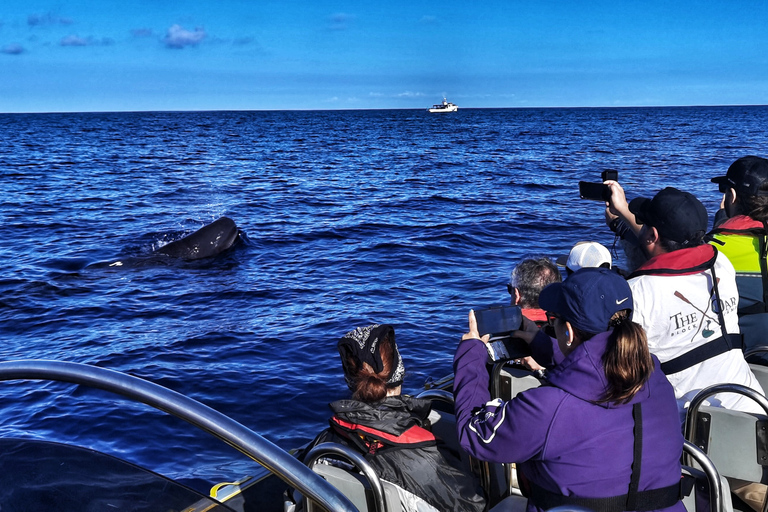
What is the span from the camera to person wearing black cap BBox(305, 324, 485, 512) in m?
3.00

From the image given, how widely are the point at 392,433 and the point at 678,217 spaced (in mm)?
2003

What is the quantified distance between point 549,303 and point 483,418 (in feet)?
1.69

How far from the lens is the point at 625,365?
2447 millimetres

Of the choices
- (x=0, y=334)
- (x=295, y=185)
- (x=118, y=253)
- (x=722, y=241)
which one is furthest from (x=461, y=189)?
(x=722, y=241)

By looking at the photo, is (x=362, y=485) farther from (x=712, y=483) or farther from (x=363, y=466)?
(x=712, y=483)

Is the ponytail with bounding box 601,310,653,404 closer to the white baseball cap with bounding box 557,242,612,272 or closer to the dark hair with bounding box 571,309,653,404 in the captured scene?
the dark hair with bounding box 571,309,653,404

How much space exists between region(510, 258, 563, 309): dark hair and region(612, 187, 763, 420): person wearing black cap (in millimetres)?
468

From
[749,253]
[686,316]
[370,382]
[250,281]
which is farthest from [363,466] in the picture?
[250,281]

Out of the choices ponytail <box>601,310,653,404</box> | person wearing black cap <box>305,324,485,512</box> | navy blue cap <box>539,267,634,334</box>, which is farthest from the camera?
person wearing black cap <box>305,324,485,512</box>

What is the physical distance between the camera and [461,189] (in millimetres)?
29000

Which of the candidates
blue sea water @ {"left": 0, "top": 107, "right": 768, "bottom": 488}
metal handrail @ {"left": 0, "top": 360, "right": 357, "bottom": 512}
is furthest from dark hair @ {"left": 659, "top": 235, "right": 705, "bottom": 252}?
blue sea water @ {"left": 0, "top": 107, "right": 768, "bottom": 488}

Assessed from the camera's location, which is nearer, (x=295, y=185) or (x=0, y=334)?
(x=0, y=334)

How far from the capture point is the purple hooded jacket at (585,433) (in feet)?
8.18

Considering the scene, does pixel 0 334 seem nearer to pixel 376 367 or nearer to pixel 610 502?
pixel 376 367
